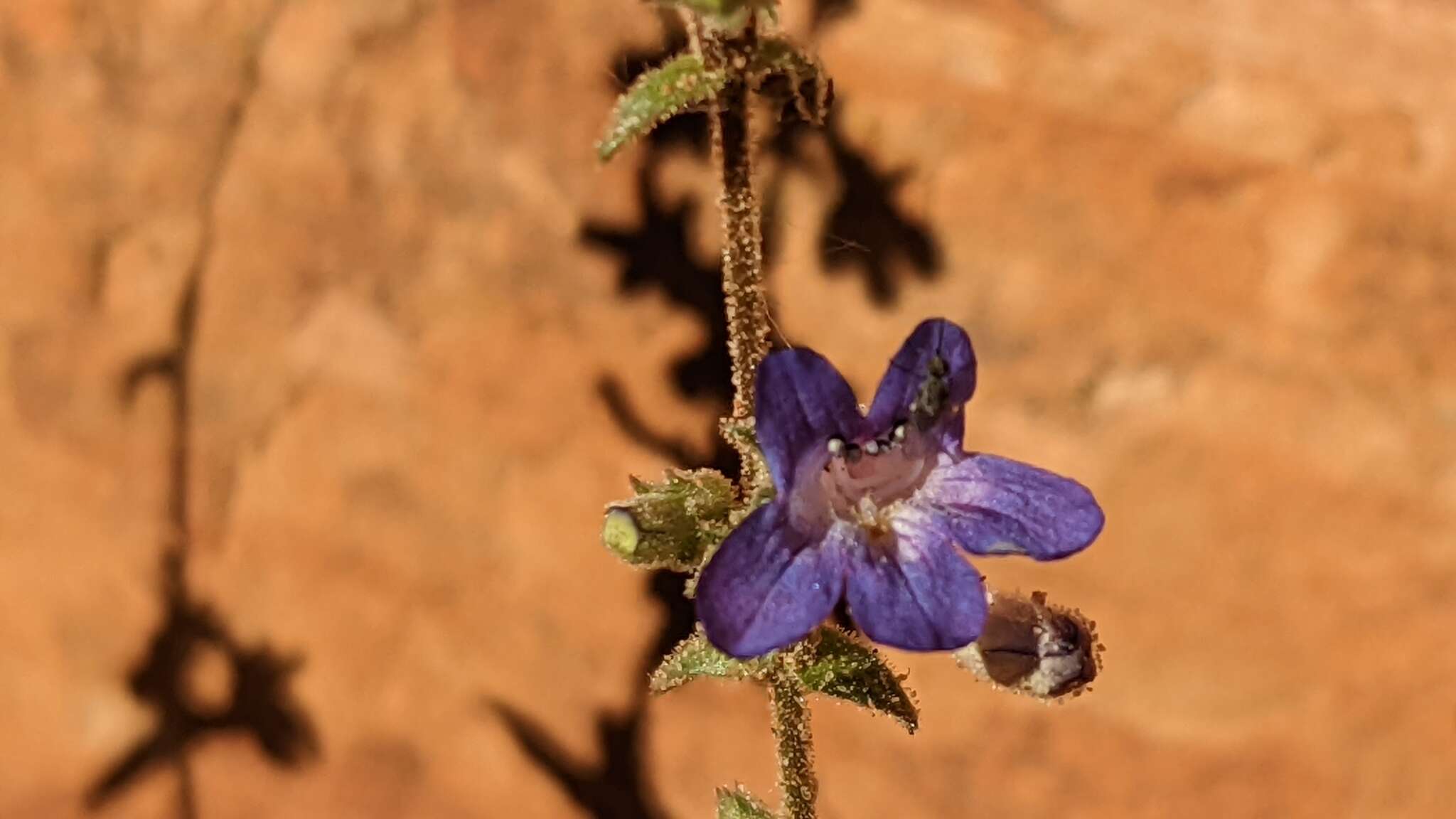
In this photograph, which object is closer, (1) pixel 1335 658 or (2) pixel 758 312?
(2) pixel 758 312

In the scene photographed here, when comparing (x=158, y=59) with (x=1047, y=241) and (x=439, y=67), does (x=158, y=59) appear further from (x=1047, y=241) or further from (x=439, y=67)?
(x=1047, y=241)

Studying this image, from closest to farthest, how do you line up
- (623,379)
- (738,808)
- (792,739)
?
(792,739), (738,808), (623,379)

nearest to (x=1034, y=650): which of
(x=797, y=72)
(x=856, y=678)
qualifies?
(x=856, y=678)

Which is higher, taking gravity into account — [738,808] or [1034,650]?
[1034,650]

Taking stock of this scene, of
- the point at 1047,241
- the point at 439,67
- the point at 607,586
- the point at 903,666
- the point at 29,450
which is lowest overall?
the point at 29,450

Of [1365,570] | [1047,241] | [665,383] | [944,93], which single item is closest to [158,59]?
[665,383]

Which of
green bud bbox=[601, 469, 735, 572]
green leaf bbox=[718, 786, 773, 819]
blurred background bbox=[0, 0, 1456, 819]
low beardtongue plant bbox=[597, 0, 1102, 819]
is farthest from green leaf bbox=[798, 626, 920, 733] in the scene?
blurred background bbox=[0, 0, 1456, 819]

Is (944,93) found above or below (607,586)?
above

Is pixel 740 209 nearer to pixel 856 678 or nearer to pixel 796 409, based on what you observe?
pixel 796 409
